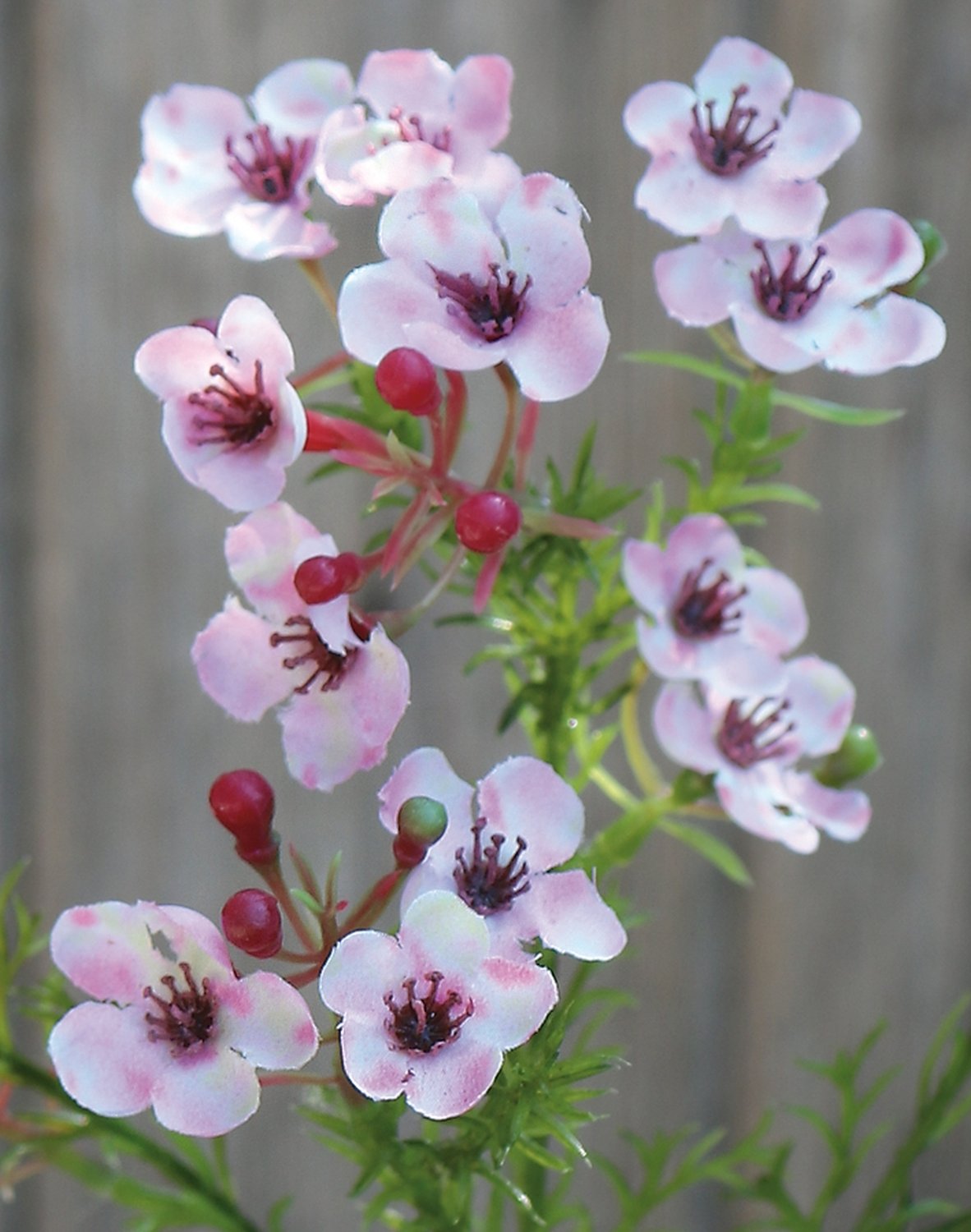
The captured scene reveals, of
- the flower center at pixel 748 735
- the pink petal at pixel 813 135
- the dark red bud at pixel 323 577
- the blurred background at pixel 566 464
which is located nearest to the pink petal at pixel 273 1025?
the dark red bud at pixel 323 577

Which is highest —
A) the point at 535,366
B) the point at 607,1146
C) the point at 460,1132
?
the point at 535,366

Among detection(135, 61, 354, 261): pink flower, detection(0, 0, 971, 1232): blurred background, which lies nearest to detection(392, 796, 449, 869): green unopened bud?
detection(135, 61, 354, 261): pink flower

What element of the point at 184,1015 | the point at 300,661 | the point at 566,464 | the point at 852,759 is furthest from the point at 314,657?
the point at 566,464

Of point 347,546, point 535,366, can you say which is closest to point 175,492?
point 347,546

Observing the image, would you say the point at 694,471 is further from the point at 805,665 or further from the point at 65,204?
the point at 65,204

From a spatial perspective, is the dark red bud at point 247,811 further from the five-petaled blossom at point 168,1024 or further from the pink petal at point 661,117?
the pink petal at point 661,117

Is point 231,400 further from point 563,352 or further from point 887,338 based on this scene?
point 887,338

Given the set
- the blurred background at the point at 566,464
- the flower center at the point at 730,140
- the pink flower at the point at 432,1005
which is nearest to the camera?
the pink flower at the point at 432,1005
